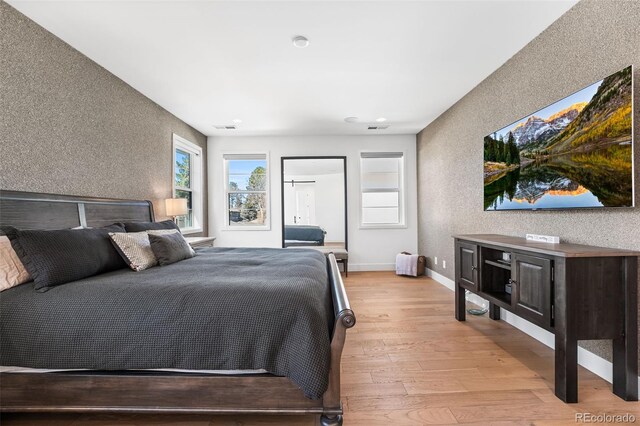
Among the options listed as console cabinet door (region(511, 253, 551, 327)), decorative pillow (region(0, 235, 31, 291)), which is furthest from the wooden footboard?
console cabinet door (region(511, 253, 551, 327))

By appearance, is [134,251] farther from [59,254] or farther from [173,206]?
[173,206]

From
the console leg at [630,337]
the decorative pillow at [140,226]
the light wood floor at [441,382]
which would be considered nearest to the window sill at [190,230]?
the decorative pillow at [140,226]

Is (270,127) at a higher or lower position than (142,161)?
higher

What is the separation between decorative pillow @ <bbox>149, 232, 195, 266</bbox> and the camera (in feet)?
7.97

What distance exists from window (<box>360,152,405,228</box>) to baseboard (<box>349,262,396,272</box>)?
2.47ft

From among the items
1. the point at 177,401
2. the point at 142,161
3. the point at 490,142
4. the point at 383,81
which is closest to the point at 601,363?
the point at 490,142

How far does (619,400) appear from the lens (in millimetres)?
1785

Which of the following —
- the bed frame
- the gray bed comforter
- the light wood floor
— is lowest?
the light wood floor

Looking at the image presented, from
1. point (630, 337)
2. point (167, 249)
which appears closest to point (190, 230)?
point (167, 249)

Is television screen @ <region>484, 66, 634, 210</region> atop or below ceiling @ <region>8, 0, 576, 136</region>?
below

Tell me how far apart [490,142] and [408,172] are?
2544mm

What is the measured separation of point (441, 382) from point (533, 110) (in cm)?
233

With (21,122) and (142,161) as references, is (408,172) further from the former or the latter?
(21,122)

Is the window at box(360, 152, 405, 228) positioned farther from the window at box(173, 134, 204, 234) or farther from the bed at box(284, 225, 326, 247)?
the window at box(173, 134, 204, 234)
